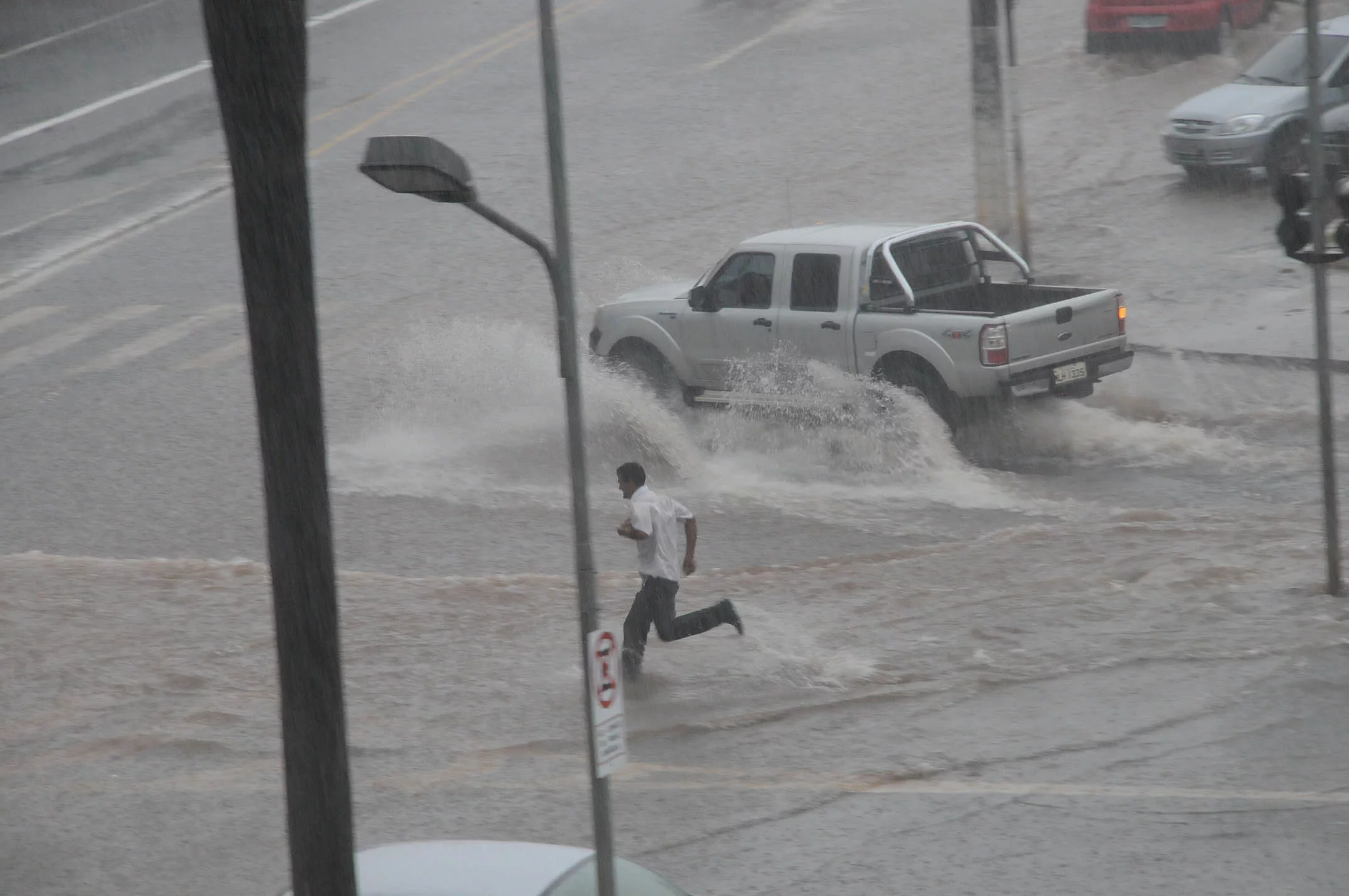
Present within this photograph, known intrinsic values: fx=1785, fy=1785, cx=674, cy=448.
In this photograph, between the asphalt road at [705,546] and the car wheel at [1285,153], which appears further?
the car wheel at [1285,153]

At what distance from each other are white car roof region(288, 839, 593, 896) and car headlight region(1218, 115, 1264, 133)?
17616 mm

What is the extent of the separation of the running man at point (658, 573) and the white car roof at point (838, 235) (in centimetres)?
540

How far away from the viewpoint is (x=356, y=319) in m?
20.3

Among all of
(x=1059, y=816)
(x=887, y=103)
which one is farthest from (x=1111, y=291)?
(x=887, y=103)

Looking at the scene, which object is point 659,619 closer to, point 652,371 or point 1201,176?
point 652,371

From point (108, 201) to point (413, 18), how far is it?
11288mm

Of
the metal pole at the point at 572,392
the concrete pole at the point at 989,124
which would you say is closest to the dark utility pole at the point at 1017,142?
the concrete pole at the point at 989,124

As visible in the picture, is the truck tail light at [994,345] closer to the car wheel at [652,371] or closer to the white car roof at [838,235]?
the white car roof at [838,235]

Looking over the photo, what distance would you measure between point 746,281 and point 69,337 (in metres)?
8.35

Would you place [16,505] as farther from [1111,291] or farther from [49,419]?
[1111,291]

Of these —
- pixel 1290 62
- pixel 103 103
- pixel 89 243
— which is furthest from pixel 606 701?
pixel 103 103

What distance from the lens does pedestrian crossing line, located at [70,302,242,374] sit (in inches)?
745

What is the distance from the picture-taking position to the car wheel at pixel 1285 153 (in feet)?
71.5

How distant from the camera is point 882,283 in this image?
1554cm
